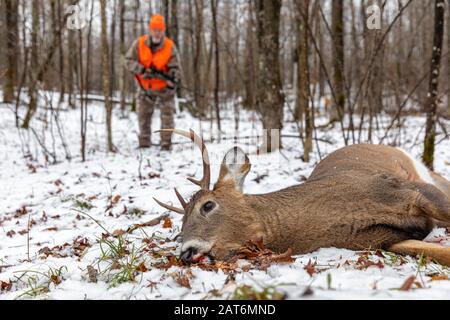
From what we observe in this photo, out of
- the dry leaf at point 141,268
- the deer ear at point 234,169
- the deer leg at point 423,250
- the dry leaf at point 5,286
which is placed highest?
the deer ear at point 234,169

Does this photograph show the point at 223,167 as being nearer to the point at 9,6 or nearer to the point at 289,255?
the point at 289,255

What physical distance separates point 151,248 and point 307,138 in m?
4.55

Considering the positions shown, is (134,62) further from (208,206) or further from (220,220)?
(220,220)

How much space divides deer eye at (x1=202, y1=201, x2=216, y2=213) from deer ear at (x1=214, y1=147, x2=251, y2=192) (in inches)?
13.0

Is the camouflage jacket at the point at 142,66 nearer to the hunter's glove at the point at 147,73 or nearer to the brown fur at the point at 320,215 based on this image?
the hunter's glove at the point at 147,73

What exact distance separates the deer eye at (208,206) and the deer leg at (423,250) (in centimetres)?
136

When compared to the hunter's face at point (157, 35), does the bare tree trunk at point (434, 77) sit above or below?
below

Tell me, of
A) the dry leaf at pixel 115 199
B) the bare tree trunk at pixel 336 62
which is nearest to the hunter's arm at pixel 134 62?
the dry leaf at pixel 115 199

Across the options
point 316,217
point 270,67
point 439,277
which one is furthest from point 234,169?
point 270,67

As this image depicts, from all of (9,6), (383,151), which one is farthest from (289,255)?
(9,6)

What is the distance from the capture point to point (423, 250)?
3393 millimetres

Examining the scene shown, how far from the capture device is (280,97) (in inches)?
339

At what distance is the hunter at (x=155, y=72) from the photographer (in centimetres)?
1044

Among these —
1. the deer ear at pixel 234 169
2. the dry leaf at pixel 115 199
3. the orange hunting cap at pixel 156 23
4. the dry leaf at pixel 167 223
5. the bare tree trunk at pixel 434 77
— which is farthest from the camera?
the orange hunting cap at pixel 156 23
